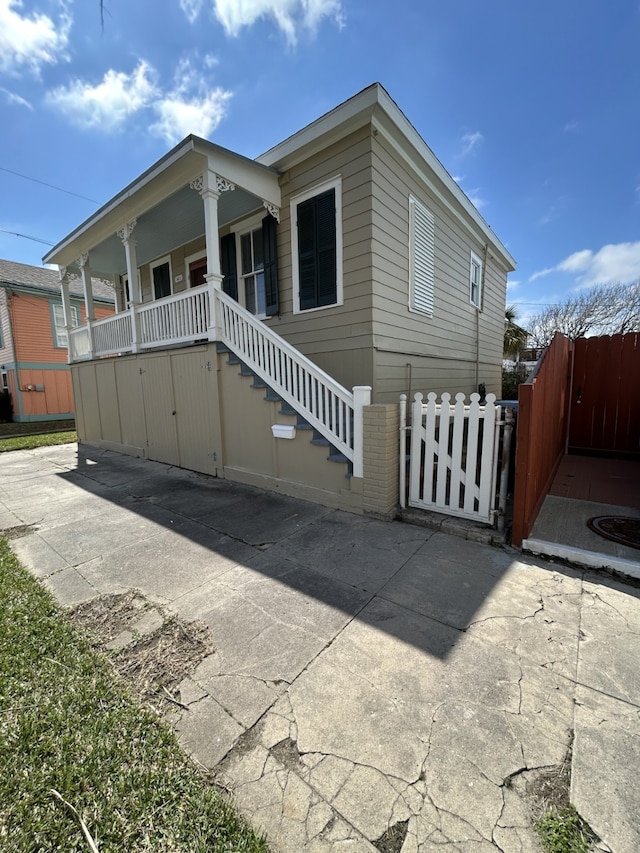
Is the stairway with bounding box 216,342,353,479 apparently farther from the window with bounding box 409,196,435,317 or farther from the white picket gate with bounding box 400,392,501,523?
the window with bounding box 409,196,435,317

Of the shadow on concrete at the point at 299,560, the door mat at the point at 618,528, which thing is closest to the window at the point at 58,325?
the shadow on concrete at the point at 299,560

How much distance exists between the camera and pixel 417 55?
5488 millimetres

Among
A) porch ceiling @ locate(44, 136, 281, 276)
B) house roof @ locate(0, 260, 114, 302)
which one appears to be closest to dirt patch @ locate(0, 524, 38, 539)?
porch ceiling @ locate(44, 136, 281, 276)

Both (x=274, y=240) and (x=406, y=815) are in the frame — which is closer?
(x=406, y=815)

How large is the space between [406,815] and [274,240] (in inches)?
267

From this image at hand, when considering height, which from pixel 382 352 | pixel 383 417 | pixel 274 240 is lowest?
pixel 383 417

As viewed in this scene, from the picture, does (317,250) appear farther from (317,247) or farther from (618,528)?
(618,528)

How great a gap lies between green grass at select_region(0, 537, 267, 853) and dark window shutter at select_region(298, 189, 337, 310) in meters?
5.20

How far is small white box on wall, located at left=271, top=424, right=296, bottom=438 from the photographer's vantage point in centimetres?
472

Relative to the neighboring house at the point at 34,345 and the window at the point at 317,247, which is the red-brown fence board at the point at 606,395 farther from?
the neighboring house at the point at 34,345

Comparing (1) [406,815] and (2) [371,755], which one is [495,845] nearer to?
(1) [406,815]

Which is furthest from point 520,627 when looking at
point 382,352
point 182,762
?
point 382,352

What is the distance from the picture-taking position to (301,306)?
236 inches

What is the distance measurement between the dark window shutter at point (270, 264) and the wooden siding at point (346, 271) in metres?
0.13
